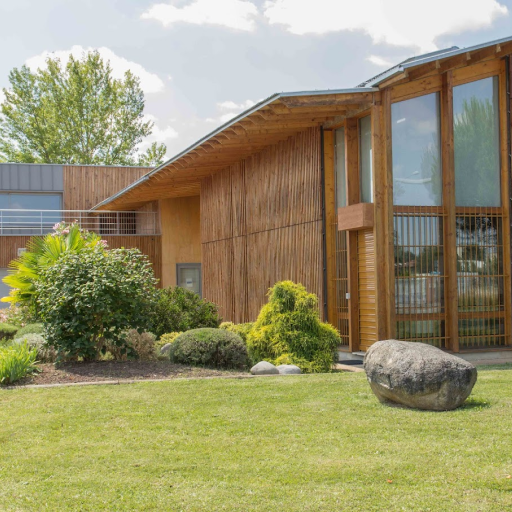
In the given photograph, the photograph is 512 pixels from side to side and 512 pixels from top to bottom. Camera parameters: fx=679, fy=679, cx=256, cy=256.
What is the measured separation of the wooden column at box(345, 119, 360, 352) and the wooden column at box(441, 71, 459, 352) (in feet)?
4.66

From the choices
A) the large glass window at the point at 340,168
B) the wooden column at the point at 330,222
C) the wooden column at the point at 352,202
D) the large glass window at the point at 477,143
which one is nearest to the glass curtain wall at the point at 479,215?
the large glass window at the point at 477,143

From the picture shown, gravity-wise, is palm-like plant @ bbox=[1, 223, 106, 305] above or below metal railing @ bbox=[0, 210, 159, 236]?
below

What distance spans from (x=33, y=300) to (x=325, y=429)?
786cm

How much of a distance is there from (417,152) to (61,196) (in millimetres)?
18281

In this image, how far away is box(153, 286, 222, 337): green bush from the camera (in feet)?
44.0

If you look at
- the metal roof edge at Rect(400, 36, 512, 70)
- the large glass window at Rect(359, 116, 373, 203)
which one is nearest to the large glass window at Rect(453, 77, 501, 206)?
the metal roof edge at Rect(400, 36, 512, 70)

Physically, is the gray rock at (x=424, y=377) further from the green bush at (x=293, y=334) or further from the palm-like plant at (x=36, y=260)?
the palm-like plant at (x=36, y=260)

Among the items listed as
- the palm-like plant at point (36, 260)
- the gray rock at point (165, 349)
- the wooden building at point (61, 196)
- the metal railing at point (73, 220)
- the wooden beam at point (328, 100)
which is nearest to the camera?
the wooden beam at point (328, 100)

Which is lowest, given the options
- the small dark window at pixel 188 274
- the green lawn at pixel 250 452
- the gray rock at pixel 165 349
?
the green lawn at pixel 250 452

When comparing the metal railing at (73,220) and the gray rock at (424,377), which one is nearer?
the gray rock at (424,377)

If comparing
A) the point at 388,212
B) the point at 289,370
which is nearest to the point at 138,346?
the point at 289,370

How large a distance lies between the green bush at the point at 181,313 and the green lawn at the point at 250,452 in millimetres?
5926

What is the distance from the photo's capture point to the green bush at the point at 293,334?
957 cm

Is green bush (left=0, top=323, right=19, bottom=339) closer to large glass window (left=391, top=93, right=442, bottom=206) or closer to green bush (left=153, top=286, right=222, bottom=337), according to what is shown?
green bush (left=153, top=286, right=222, bottom=337)
